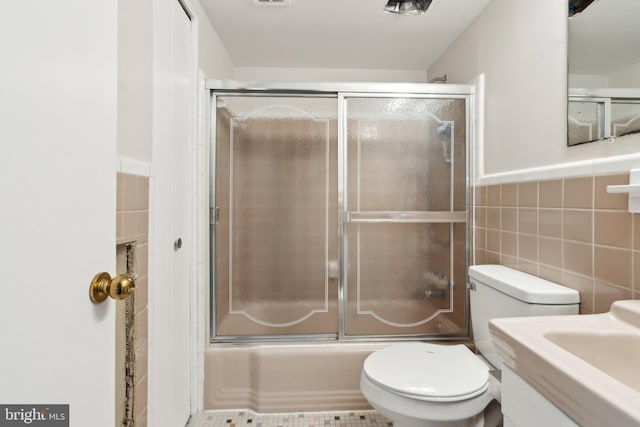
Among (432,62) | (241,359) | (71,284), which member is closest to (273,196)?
(241,359)

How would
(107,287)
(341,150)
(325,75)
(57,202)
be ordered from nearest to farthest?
1. (57,202)
2. (107,287)
3. (341,150)
4. (325,75)

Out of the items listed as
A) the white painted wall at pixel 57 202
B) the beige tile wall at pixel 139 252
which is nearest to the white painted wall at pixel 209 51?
the beige tile wall at pixel 139 252

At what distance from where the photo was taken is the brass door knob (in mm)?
505

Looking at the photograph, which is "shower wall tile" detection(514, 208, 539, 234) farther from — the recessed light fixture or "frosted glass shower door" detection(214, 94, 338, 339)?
the recessed light fixture

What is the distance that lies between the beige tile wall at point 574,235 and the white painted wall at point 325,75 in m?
1.35

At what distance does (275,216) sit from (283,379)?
853 millimetres

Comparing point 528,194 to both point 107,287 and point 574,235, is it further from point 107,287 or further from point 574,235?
point 107,287

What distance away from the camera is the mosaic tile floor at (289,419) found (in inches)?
63.7

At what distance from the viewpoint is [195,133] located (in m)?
1.64

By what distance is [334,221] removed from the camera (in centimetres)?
178

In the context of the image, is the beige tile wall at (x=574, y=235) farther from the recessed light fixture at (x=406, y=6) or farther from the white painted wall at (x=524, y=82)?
the recessed light fixture at (x=406, y=6)

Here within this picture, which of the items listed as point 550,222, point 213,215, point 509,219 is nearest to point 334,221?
point 213,215

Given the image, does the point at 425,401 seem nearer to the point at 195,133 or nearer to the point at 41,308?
the point at 41,308

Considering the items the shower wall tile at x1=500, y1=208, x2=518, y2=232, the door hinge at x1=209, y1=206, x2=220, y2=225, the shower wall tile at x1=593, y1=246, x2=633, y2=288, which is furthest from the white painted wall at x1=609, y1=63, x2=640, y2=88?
the door hinge at x1=209, y1=206, x2=220, y2=225
